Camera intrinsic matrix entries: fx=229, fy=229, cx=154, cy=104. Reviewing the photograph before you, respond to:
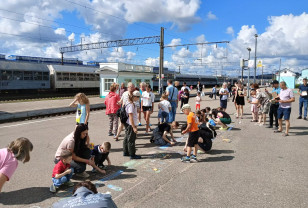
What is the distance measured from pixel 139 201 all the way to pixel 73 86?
27.8 metres

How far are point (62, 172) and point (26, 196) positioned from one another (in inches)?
24.3

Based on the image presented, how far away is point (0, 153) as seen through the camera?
3113mm

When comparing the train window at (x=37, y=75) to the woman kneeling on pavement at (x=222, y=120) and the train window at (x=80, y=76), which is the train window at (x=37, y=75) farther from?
the woman kneeling on pavement at (x=222, y=120)

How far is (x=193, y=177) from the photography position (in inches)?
172

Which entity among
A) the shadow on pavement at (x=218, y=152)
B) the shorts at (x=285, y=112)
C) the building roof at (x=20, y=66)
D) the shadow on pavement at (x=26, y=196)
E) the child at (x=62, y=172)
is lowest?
the shadow on pavement at (x=26, y=196)

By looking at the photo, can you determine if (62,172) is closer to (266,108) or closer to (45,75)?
(266,108)

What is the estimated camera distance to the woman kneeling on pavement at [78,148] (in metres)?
4.20

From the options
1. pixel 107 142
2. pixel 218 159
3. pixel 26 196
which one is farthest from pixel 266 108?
pixel 26 196

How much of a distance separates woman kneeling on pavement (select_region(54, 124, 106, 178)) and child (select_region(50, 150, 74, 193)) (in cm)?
26

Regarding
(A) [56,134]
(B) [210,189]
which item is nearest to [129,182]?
(B) [210,189]

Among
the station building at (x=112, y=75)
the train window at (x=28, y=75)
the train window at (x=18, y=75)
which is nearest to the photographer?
the station building at (x=112, y=75)

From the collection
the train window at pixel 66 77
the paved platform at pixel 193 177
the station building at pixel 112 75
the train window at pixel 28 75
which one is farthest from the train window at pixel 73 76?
the paved platform at pixel 193 177

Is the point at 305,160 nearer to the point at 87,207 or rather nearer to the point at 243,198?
the point at 243,198

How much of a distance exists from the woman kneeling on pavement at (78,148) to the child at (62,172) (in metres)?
0.26
